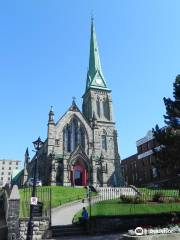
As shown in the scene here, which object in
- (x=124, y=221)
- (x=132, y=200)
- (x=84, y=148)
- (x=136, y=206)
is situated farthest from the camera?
(x=84, y=148)

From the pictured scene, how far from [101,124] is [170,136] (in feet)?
119

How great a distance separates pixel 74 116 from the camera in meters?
52.6

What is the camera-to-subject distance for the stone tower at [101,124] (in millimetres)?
49969

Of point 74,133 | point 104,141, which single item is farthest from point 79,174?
point 104,141

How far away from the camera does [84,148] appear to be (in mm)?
50844

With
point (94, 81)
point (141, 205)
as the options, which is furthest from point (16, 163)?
point (141, 205)

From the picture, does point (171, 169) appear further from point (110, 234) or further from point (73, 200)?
point (73, 200)

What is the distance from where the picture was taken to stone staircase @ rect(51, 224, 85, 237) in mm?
17375

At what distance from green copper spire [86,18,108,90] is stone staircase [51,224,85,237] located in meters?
43.1

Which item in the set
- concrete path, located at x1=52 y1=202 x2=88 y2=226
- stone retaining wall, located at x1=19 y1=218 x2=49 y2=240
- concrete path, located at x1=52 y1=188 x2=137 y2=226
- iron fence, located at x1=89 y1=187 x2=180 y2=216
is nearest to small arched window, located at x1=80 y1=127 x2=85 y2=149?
concrete path, located at x1=52 y1=188 x2=137 y2=226

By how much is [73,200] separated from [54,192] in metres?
4.26

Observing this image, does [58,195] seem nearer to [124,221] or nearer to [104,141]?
[124,221]

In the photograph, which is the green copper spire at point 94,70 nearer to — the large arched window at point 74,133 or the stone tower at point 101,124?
the stone tower at point 101,124

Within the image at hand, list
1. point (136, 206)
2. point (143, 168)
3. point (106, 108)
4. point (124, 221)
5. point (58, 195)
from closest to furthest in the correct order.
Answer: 1. point (124, 221)
2. point (136, 206)
3. point (58, 195)
4. point (106, 108)
5. point (143, 168)
